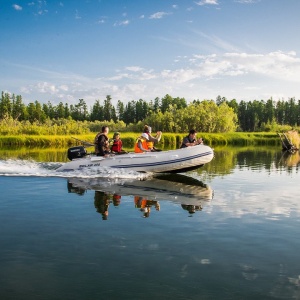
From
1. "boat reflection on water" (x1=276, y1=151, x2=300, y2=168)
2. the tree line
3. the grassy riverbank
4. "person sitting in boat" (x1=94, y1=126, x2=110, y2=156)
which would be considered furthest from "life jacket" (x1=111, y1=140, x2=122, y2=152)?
the tree line

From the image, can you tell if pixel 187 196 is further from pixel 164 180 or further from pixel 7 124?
pixel 7 124

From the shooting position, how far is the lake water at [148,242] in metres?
4.58

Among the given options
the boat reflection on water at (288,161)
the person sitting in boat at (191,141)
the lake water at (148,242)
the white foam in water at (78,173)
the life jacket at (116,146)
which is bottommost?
the boat reflection on water at (288,161)

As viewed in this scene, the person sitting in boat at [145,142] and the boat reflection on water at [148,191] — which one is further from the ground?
the person sitting in boat at [145,142]

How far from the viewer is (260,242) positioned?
6.32 meters

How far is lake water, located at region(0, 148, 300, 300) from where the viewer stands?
15.0 ft

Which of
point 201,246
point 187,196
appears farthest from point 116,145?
point 201,246

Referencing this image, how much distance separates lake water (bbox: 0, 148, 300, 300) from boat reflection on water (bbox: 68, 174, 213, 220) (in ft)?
0.10

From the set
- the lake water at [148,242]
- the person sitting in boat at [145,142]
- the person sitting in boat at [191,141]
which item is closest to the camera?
the lake water at [148,242]

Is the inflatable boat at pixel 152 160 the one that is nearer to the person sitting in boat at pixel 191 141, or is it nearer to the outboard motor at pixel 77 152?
the outboard motor at pixel 77 152

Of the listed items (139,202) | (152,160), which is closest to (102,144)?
(152,160)

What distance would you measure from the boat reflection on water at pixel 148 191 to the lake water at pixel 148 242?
1.2 inches

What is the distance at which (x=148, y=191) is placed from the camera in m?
10.9

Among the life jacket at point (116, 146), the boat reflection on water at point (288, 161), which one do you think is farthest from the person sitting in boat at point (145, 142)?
the boat reflection on water at point (288, 161)
